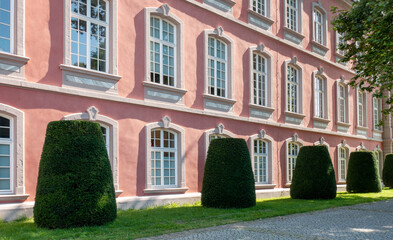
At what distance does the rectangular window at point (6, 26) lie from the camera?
1040 centimetres

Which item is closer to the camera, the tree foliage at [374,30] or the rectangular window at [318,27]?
the tree foliage at [374,30]

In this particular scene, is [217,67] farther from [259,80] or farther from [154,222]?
[154,222]

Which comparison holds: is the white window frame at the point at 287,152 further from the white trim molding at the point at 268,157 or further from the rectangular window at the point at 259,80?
the rectangular window at the point at 259,80

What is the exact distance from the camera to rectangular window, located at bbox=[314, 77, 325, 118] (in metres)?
22.7

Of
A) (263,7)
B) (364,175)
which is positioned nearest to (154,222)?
(263,7)

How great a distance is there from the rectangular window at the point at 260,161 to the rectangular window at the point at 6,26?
10579mm

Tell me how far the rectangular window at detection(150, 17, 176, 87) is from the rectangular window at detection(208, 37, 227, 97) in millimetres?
1899

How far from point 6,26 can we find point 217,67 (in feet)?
25.9

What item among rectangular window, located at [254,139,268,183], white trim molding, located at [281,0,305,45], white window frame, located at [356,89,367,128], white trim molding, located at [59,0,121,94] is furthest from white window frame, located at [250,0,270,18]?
white window frame, located at [356,89,367,128]

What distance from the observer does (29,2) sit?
1088 cm

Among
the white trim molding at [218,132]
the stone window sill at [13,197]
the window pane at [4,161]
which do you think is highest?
the white trim molding at [218,132]

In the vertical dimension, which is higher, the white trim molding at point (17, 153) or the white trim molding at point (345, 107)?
the white trim molding at point (345, 107)

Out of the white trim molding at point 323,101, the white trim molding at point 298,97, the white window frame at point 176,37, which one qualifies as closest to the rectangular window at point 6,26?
the white window frame at point 176,37

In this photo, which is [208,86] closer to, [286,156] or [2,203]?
[286,156]
